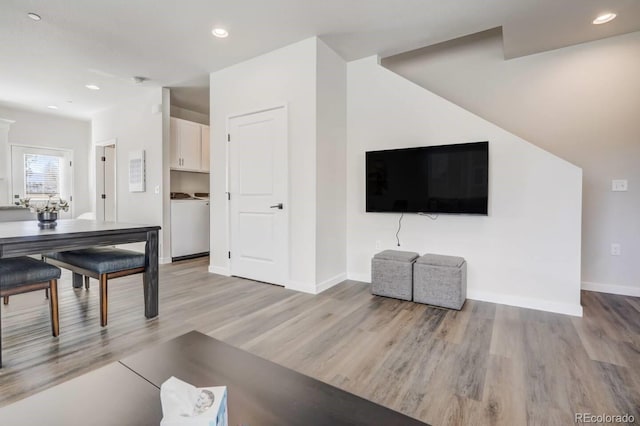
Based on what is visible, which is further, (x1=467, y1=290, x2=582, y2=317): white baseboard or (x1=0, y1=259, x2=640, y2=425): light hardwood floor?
(x1=467, y1=290, x2=582, y2=317): white baseboard

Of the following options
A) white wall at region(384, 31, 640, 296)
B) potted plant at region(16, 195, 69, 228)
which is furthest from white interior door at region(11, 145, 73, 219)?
white wall at region(384, 31, 640, 296)

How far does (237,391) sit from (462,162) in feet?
9.83

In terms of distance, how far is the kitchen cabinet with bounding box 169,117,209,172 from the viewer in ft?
17.4

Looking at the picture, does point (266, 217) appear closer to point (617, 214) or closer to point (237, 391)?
point (237, 391)

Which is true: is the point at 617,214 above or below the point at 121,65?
below

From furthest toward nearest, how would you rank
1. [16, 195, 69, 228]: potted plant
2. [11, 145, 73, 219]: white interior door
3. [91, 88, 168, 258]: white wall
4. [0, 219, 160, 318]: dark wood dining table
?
[11, 145, 73, 219]: white interior door
[91, 88, 168, 258]: white wall
[16, 195, 69, 228]: potted plant
[0, 219, 160, 318]: dark wood dining table

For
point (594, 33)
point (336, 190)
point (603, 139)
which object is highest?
point (594, 33)

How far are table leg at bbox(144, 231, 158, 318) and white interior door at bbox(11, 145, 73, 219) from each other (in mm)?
5158

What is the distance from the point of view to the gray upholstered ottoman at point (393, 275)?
3.17m

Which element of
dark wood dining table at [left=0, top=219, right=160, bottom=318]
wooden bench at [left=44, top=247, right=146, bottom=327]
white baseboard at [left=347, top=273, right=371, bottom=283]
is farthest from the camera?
white baseboard at [left=347, top=273, right=371, bottom=283]

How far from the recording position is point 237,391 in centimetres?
93

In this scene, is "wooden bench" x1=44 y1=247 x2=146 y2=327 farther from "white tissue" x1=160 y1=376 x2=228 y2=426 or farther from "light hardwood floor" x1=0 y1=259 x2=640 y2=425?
→ "white tissue" x1=160 y1=376 x2=228 y2=426

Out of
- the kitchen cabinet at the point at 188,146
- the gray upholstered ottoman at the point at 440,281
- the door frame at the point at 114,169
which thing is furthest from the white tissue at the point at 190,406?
the door frame at the point at 114,169

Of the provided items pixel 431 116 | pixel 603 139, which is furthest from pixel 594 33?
pixel 431 116
